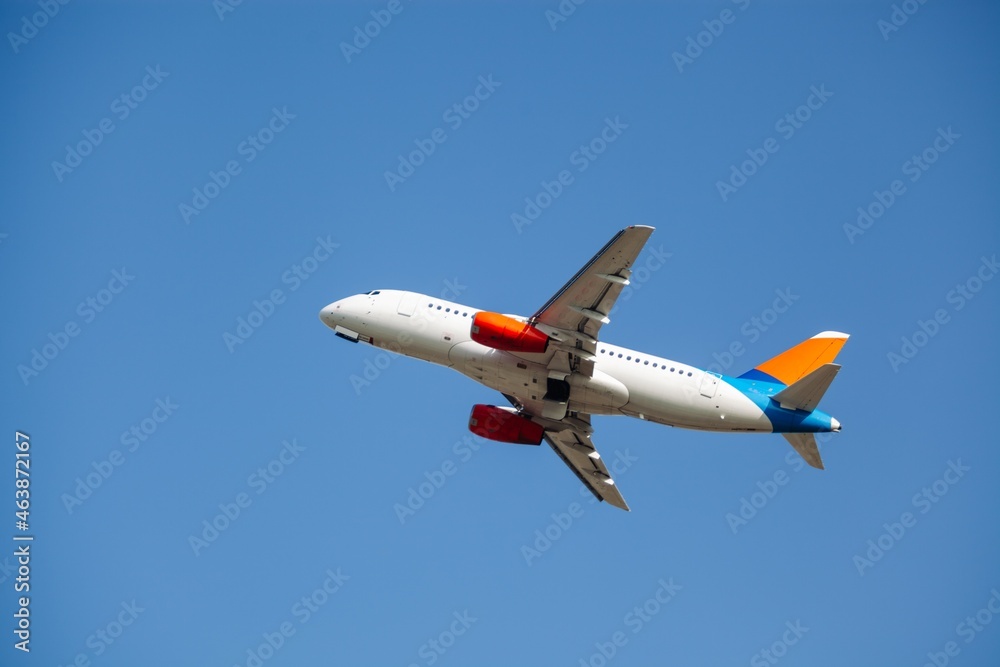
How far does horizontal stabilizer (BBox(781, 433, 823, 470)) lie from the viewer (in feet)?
184

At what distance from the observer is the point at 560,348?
184 ft

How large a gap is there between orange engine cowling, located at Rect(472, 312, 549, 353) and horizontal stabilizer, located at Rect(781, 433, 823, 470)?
1330 centimetres

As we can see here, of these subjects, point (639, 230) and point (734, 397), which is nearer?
point (639, 230)

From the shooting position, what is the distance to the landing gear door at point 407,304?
59.4 meters

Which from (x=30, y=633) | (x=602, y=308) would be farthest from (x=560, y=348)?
(x=30, y=633)

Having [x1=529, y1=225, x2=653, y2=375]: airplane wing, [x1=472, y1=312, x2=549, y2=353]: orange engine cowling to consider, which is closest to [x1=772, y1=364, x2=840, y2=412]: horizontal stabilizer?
[x1=529, y1=225, x2=653, y2=375]: airplane wing

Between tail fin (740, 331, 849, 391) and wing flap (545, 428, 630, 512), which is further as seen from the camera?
wing flap (545, 428, 630, 512)

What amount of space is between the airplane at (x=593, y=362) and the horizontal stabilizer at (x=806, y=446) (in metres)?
0.05

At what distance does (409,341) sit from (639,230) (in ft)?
48.5

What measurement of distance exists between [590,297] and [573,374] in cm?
480

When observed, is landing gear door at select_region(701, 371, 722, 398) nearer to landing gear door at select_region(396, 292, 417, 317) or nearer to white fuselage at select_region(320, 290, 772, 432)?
white fuselage at select_region(320, 290, 772, 432)

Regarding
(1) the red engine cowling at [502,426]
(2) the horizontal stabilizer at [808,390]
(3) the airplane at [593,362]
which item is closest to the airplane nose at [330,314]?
(3) the airplane at [593,362]

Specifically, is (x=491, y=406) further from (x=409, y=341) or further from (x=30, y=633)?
(x=30, y=633)

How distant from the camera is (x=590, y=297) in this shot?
54.1 m
